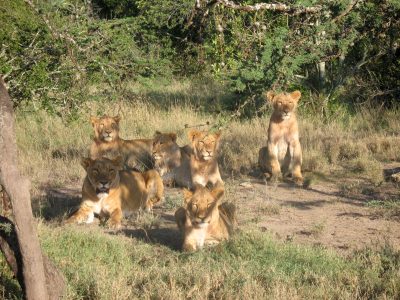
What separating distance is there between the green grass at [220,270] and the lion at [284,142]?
3.28 metres

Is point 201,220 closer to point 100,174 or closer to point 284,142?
point 100,174

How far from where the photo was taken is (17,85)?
34.4 feet

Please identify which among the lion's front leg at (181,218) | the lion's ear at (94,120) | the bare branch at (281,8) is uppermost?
the bare branch at (281,8)

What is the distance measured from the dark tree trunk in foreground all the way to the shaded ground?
7.31 ft

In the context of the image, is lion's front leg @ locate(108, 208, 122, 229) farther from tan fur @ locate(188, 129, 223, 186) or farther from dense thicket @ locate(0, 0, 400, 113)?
dense thicket @ locate(0, 0, 400, 113)

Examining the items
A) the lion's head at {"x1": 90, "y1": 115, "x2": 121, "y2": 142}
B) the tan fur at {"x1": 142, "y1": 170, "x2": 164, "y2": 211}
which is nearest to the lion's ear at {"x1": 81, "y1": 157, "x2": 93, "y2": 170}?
the tan fur at {"x1": 142, "y1": 170, "x2": 164, "y2": 211}

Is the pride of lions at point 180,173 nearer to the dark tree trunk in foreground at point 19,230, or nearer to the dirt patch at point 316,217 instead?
the dirt patch at point 316,217

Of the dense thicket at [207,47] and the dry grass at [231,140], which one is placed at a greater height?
the dense thicket at [207,47]

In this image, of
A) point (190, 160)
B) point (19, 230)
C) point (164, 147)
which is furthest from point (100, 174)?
point (19, 230)

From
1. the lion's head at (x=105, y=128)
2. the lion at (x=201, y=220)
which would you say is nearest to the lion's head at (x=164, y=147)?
the lion's head at (x=105, y=128)

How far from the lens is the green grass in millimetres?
6070

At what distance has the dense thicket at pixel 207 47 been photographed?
6484 mm

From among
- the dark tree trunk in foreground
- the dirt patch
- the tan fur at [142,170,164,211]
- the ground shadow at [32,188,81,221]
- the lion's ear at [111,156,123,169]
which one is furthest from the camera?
the tan fur at [142,170,164,211]

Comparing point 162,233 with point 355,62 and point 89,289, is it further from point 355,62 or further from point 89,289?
point 355,62
